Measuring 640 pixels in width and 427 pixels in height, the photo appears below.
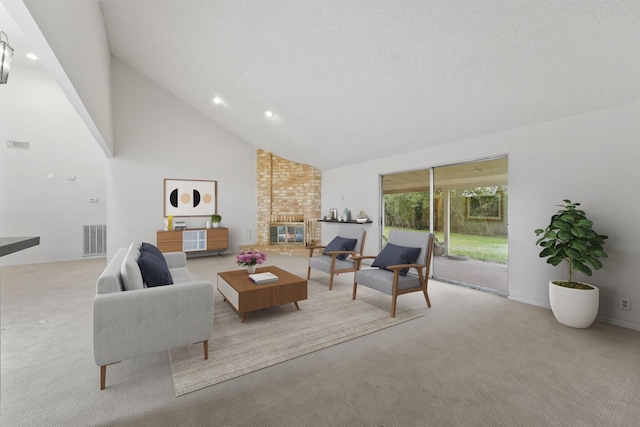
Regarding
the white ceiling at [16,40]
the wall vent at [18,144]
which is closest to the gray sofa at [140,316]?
the white ceiling at [16,40]

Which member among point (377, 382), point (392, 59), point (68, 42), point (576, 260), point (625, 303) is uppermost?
point (392, 59)

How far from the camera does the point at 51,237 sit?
21.6 feet

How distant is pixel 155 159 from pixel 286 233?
3.86m

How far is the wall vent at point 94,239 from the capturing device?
6996 millimetres

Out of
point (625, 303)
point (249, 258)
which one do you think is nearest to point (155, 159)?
point (249, 258)

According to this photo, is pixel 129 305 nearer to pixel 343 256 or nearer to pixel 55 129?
pixel 343 256

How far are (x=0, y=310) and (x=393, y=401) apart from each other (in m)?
4.84

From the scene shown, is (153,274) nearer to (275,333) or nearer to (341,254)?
(275,333)

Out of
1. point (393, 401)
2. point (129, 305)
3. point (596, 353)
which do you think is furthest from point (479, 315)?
point (129, 305)

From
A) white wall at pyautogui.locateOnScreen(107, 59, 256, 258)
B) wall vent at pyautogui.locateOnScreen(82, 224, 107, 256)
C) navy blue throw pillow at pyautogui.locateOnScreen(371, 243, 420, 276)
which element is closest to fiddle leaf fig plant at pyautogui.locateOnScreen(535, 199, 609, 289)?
navy blue throw pillow at pyautogui.locateOnScreen(371, 243, 420, 276)

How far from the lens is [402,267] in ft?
10.9

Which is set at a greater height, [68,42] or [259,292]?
[68,42]

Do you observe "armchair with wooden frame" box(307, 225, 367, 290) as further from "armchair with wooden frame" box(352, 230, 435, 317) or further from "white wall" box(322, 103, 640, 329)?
"white wall" box(322, 103, 640, 329)

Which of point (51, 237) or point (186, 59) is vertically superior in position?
point (186, 59)
